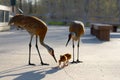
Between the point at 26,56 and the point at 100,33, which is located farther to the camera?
the point at 100,33

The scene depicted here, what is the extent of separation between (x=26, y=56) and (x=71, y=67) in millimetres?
2446

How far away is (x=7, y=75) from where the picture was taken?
750 cm

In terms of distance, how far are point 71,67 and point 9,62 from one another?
176 cm

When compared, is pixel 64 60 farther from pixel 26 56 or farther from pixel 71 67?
pixel 26 56

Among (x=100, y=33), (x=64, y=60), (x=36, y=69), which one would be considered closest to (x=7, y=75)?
(x=36, y=69)

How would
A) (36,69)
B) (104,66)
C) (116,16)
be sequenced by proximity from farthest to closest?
1. (116,16)
2. (104,66)
3. (36,69)

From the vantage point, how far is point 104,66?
8969mm

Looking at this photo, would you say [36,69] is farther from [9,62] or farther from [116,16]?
[116,16]

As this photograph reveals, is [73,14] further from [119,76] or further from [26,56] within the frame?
[119,76]

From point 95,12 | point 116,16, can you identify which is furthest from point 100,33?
point 95,12

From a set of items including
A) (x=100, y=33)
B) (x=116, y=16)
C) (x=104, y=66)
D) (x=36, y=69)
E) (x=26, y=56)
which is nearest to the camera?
(x=36, y=69)

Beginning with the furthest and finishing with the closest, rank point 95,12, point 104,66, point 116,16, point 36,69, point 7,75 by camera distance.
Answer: point 95,12 < point 116,16 < point 104,66 < point 36,69 < point 7,75

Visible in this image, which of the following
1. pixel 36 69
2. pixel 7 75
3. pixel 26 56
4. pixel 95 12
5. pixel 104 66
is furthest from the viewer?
pixel 95 12

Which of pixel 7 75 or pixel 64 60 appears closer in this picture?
pixel 7 75
